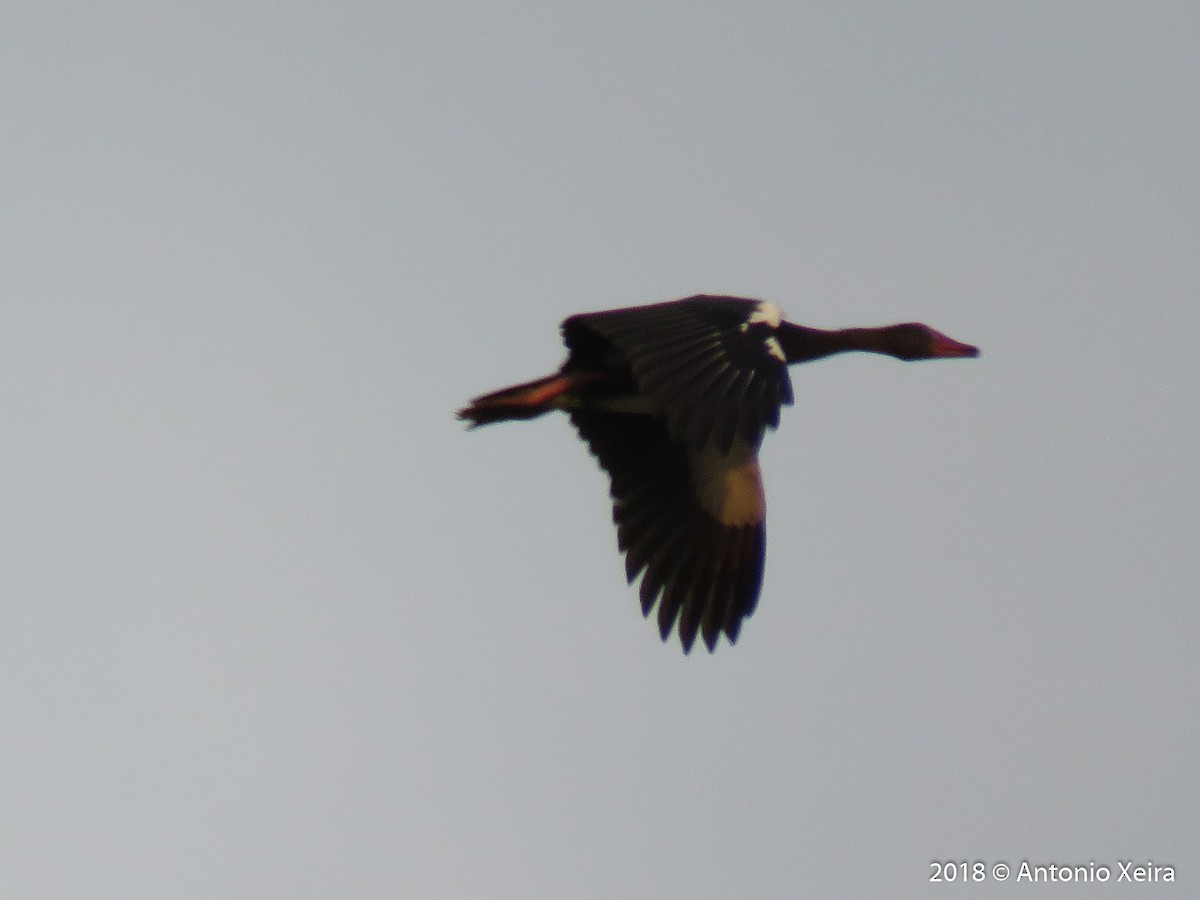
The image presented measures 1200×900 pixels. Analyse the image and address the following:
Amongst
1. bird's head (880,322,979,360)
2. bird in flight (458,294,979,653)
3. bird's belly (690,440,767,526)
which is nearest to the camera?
bird in flight (458,294,979,653)

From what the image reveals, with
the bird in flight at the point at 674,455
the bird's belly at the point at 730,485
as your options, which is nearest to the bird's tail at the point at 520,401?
the bird in flight at the point at 674,455

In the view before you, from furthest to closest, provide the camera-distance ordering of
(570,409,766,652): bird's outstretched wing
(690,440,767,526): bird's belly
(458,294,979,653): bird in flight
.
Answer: (690,440,767,526): bird's belly
(570,409,766,652): bird's outstretched wing
(458,294,979,653): bird in flight

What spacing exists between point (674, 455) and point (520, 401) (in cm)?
108

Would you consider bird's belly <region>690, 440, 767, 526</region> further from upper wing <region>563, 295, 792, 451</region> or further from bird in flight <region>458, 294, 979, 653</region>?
upper wing <region>563, 295, 792, 451</region>

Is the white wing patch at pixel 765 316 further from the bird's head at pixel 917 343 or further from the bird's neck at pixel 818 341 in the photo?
the bird's head at pixel 917 343

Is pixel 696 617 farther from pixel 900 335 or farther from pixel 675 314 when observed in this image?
pixel 900 335

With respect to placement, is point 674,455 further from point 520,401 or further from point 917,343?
point 917,343

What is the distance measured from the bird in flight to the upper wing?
14 millimetres

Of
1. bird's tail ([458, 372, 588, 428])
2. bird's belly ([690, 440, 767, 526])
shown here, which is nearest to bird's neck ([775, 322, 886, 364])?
bird's belly ([690, 440, 767, 526])

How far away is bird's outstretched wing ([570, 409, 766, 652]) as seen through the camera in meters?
9.93

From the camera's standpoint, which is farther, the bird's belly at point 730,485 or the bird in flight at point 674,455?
the bird's belly at point 730,485

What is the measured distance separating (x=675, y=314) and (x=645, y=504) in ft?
4.77

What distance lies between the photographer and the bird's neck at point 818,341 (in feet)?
34.3

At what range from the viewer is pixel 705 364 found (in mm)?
8586
